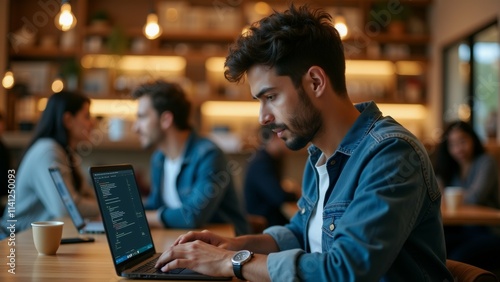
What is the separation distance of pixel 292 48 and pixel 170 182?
5.49 feet

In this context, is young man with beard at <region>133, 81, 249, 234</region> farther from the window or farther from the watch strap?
the window

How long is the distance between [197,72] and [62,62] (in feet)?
5.00

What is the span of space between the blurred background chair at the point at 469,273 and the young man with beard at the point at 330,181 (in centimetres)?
3

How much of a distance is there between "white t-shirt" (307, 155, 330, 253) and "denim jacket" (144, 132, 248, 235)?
36.0 inches

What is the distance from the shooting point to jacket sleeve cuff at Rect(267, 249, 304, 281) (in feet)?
4.26

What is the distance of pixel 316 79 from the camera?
61.8 inches

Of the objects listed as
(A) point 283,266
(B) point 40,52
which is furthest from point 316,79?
(B) point 40,52

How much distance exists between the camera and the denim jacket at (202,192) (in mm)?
2588

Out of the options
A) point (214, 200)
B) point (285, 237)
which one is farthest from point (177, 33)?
point (285, 237)

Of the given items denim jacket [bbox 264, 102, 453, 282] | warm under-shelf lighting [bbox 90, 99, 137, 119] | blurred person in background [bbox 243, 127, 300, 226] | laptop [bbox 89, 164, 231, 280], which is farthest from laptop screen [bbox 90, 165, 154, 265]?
warm under-shelf lighting [bbox 90, 99, 137, 119]

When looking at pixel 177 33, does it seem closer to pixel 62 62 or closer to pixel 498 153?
pixel 62 62

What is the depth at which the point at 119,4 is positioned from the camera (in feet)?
22.0

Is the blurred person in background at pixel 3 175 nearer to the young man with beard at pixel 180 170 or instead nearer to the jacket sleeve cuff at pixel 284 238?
the young man with beard at pixel 180 170

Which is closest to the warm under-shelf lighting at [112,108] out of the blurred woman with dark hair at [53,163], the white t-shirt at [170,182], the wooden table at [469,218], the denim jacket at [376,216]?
the blurred woman with dark hair at [53,163]
